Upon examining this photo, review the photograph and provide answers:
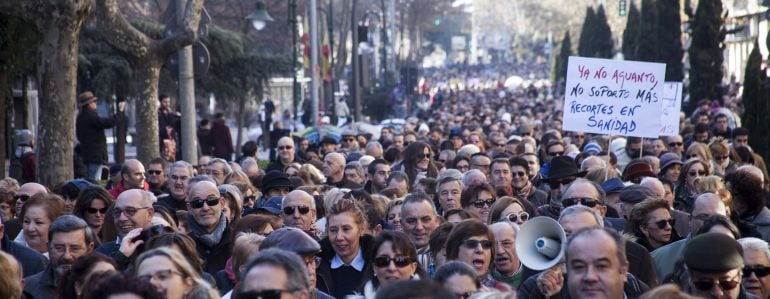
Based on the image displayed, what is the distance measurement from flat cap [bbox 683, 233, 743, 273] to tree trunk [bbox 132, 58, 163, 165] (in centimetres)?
1344

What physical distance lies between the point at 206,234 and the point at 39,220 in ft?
3.69

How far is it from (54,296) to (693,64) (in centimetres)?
3016

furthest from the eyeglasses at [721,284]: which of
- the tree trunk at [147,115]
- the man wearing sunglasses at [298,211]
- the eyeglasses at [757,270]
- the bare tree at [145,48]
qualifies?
the tree trunk at [147,115]

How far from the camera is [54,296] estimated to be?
8.12m

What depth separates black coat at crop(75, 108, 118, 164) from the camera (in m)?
19.0

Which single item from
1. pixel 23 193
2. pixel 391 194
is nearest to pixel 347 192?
pixel 391 194

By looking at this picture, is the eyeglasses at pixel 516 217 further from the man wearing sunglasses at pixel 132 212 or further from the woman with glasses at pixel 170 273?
the woman with glasses at pixel 170 273

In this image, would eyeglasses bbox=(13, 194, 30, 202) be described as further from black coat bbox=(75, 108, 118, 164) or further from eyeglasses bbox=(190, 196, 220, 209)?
black coat bbox=(75, 108, 118, 164)

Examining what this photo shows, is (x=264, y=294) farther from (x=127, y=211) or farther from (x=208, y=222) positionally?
(x=208, y=222)

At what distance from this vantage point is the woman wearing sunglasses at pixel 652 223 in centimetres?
945

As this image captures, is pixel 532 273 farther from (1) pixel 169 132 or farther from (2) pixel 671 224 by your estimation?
(1) pixel 169 132

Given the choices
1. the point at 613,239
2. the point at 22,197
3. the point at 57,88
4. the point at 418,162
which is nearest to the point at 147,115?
the point at 57,88

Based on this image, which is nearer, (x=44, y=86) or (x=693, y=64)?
(x=44, y=86)

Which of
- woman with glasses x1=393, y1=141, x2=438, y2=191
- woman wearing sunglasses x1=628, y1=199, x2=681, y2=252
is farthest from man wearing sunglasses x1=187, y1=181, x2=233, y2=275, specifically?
woman with glasses x1=393, y1=141, x2=438, y2=191
